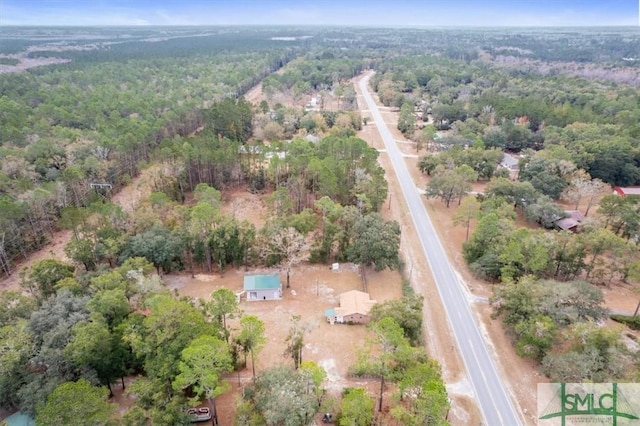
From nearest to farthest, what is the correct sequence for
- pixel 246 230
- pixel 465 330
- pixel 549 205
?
pixel 465 330, pixel 246 230, pixel 549 205

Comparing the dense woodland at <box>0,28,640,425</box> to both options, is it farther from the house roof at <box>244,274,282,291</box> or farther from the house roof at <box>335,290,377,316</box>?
the house roof at <box>335,290,377,316</box>

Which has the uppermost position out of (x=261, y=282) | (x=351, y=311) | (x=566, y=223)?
(x=566, y=223)

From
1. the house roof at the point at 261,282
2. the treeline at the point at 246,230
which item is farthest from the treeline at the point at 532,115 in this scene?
the house roof at the point at 261,282

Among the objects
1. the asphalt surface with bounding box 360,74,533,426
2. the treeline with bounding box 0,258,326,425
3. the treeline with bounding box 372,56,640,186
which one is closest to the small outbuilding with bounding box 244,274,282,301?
the treeline with bounding box 0,258,326,425

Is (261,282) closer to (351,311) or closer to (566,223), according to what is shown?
(351,311)

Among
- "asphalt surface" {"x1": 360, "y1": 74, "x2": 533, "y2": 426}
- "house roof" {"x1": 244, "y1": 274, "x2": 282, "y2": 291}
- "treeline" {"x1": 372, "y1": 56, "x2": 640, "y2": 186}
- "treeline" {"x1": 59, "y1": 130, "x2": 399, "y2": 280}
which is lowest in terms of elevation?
"asphalt surface" {"x1": 360, "y1": 74, "x2": 533, "y2": 426}

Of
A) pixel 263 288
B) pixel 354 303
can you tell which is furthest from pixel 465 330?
pixel 263 288
